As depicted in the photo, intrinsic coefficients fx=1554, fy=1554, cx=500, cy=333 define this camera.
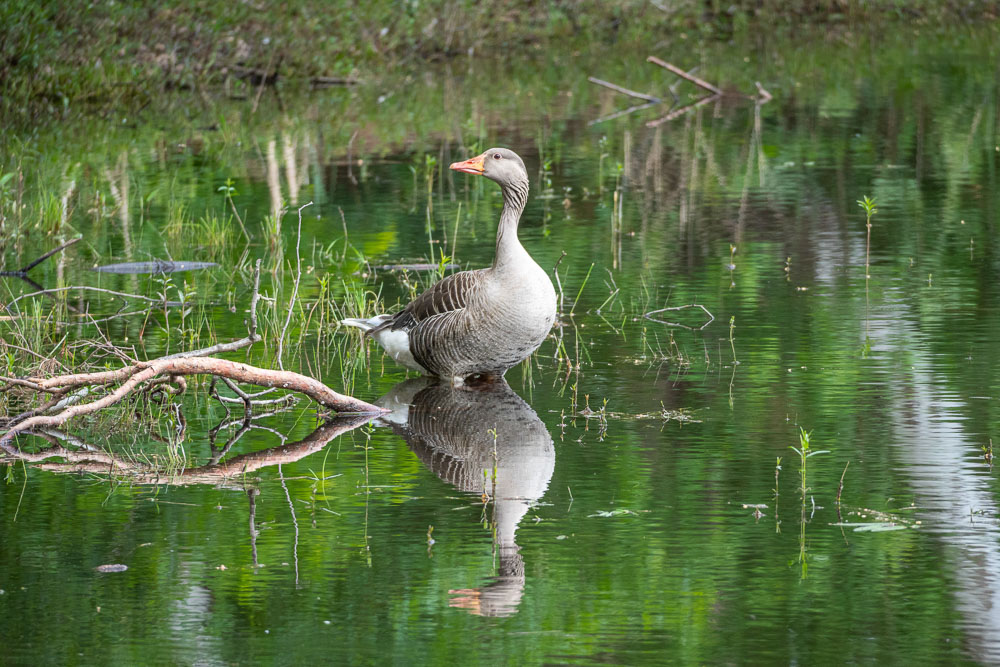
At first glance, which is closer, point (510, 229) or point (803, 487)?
point (803, 487)

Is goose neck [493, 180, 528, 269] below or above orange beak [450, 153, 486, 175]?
below

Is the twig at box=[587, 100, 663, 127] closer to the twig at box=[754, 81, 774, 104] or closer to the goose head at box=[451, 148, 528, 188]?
the twig at box=[754, 81, 774, 104]

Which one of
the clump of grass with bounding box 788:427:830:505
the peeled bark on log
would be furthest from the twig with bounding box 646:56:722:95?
the clump of grass with bounding box 788:427:830:505

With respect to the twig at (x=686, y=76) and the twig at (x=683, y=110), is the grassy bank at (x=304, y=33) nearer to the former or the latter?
the twig at (x=683, y=110)

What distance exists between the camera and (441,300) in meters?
10.1

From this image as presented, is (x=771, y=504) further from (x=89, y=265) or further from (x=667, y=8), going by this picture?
(x=667, y=8)

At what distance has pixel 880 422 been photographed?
888 cm

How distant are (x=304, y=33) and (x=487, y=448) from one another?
84.1 ft

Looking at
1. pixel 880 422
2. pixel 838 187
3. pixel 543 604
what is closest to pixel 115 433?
pixel 543 604

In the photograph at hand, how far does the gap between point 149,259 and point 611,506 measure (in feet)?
27.7

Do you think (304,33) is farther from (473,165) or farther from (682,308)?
(473,165)

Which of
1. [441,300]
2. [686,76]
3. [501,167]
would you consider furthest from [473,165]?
[686,76]

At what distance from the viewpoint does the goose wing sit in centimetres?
1000

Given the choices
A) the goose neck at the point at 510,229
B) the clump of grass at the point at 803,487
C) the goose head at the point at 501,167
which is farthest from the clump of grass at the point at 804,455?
the goose head at the point at 501,167
